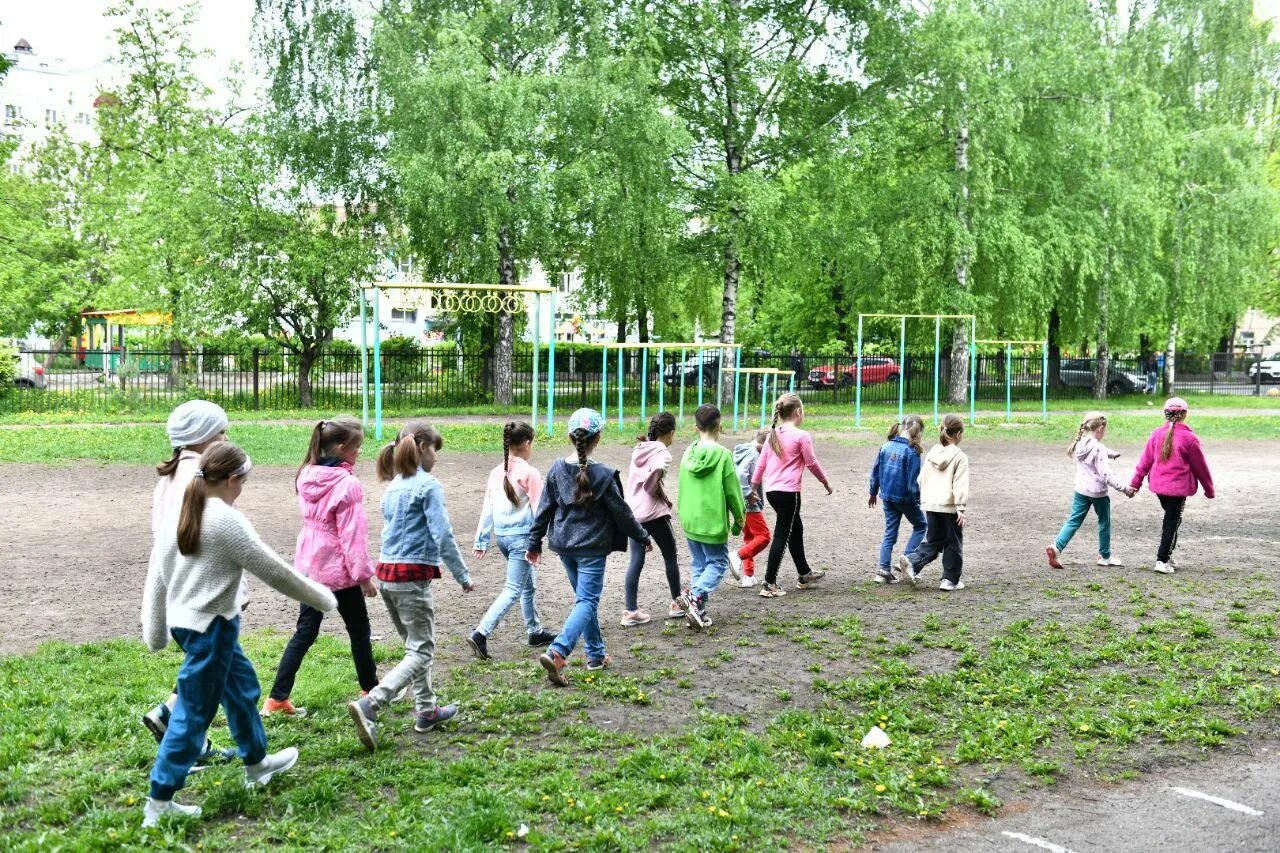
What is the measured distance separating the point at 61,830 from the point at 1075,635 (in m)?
5.79

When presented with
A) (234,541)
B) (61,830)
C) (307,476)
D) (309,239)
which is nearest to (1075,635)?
(307,476)

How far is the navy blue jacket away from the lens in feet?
29.9

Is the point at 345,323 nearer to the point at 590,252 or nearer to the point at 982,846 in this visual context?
the point at 590,252

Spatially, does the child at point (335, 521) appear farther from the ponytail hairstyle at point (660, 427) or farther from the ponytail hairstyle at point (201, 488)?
the ponytail hairstyle at point (660, 427)

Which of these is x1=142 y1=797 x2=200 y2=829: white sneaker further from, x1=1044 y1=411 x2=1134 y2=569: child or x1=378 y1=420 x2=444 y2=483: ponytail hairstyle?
x1=1044 y1=411 x2=1134 y2=569: child

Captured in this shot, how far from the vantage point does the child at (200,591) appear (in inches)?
168

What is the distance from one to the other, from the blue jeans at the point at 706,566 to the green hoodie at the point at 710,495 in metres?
0.09

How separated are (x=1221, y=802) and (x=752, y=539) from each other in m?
4.88

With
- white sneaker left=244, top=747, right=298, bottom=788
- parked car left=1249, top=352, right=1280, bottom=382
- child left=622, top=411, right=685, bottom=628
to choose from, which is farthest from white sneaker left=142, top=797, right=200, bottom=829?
parked car left=1249, top=352, right=1280, bottom=382

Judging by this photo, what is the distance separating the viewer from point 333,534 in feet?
17.7

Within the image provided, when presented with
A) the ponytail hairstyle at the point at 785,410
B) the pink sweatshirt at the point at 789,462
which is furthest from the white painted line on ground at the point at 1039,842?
the ponytail hairstyle at the point at 785,410

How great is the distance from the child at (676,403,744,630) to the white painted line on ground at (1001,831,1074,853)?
3.35 meters

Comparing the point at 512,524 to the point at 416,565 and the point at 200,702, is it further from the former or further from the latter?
the point at 200,702

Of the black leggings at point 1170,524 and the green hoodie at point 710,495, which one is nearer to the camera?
the green hoodie at point 710,495
